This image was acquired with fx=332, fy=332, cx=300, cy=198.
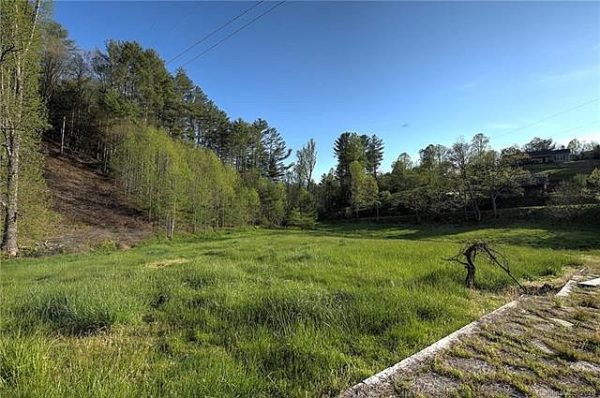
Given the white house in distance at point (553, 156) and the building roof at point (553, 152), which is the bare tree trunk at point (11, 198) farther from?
the building roof at point (553, 152)

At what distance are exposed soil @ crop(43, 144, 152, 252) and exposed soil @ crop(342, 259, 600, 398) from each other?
18.0 m

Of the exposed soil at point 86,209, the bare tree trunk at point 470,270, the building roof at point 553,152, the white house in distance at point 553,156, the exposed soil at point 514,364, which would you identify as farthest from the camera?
the building roof at point 553,152

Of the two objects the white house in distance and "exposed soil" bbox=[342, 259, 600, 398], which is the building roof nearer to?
the white house in distance

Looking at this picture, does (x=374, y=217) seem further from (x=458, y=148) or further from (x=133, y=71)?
(x=133, y=71)

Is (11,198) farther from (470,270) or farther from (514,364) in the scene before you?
(514,364)

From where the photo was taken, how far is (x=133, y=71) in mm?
36469

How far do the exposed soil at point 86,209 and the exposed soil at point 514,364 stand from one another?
17960 millimetres

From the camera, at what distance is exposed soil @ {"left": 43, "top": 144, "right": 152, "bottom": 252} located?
19672mm

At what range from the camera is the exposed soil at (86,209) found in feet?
64.5

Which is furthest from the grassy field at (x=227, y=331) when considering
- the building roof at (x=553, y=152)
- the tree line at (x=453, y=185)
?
the building roof at (x=553, y=152)

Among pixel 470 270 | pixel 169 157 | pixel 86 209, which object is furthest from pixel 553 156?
pixel 86 209

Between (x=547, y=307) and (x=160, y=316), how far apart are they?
5.27 metres

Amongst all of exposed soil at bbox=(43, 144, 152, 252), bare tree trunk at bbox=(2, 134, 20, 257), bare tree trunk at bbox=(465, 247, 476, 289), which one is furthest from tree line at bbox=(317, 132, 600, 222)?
bare tree trunk at bbox=(2, 134, 20, 257)

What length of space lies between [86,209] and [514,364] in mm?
30620
